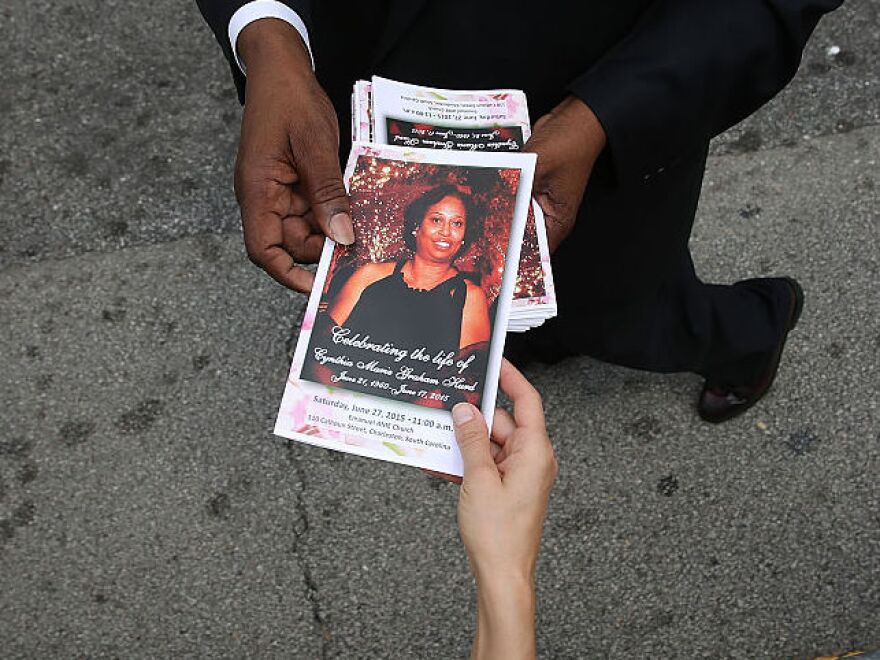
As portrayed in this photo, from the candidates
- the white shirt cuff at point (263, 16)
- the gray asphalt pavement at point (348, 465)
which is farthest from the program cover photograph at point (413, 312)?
the gray asphalt pavement at point (348, 465)

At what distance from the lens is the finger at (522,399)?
4.41 feet

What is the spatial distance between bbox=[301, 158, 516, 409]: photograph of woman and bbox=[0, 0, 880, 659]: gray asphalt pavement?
1.03 metres

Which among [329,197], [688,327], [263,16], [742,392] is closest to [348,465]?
[688,327]

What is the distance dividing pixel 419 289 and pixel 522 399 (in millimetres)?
231

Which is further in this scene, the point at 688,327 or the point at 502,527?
the point at 688,327

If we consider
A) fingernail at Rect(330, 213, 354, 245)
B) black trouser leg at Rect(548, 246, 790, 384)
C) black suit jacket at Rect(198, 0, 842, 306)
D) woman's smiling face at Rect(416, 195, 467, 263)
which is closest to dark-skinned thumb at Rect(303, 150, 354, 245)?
fingernail at Rect(330, 213, 354, 245)

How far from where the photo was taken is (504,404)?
95.6 inches

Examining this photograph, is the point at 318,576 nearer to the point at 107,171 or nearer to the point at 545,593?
the point at 545,593

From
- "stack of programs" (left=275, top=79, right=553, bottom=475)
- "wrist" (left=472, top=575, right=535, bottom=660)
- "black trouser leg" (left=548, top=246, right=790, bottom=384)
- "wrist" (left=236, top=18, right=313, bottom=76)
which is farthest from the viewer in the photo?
"black trouser leg" (left=548, top=246, right=790, bottom=384)

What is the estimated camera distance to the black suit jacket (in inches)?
53.2

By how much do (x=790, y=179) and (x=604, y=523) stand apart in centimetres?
131

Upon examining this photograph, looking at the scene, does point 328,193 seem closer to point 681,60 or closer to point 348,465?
point 681,60

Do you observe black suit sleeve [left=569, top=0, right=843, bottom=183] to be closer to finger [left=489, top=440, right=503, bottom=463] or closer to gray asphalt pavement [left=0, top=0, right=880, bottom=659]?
finger [left=489, top=440, right=503, bottom=463]

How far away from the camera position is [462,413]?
1285 mm
